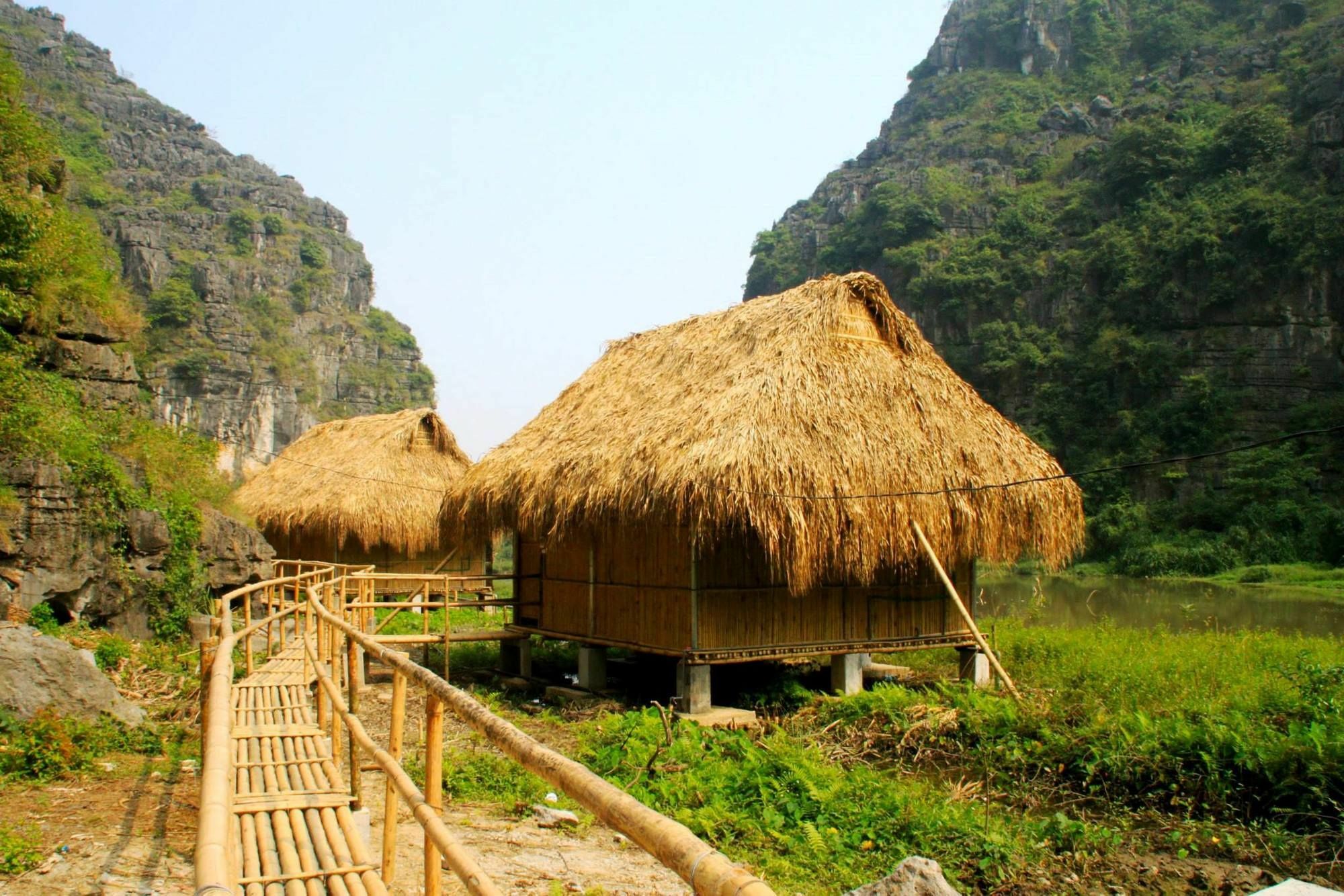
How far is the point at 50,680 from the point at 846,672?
679 centimetres

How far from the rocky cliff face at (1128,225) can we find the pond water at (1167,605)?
8.80 meters

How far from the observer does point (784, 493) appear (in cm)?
871

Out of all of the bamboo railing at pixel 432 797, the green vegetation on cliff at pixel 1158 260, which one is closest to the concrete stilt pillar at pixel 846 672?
the bamboo railing at pixel 432 797

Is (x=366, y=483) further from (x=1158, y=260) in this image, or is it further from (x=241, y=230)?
(x=241, y=230)

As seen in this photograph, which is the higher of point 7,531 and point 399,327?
point 399,327

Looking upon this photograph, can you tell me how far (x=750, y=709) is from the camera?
9641 millimetres

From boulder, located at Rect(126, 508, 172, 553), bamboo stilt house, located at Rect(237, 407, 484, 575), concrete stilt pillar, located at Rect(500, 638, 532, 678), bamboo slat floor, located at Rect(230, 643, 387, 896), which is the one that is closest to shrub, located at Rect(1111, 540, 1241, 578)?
bamboo stilt house, located at Rect(237, 407, 484, 575)

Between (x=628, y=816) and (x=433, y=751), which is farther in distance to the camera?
(x=433, y=751)

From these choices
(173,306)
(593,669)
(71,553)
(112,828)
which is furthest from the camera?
(173,306)

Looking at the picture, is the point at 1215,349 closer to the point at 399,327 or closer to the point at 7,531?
the point at 7,531

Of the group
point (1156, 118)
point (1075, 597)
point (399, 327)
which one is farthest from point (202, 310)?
point (1156, 118)

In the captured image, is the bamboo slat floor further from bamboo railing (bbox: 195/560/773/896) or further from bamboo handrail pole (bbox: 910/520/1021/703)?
bamboo handrail pole (bbox: 910/520/1021/703)

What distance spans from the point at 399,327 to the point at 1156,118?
131ft

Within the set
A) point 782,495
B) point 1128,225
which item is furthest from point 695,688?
point 1128,225
